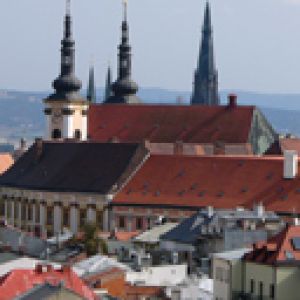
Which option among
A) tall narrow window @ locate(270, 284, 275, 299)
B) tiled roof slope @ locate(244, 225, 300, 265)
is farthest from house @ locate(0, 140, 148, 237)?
tall narrow window @ locate(270, 284, 275, 299)

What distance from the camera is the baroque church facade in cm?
10781

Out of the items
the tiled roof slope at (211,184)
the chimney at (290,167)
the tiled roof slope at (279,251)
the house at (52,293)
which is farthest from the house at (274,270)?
the chimney at (290,167)

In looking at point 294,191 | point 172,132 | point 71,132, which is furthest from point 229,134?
point 294,191

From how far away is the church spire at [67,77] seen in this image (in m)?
130

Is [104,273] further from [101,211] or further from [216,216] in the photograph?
[101,211]

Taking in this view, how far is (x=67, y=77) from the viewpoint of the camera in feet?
432

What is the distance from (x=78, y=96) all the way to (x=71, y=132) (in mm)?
3331

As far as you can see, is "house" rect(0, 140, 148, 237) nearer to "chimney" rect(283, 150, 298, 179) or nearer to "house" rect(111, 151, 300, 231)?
"house" rect(111, 151, 300, 231)

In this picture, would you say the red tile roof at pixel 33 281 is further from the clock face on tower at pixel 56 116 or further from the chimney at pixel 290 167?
the clock face on tower at pixel 56 116

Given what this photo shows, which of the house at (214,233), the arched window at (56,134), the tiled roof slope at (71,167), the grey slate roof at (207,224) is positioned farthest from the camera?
the arched window at (56,134)

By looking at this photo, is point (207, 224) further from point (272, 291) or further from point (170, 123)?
point (170, 123)

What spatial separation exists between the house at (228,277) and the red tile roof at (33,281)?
436 centimetres

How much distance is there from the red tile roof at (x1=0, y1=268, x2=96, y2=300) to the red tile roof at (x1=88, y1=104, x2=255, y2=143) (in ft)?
198

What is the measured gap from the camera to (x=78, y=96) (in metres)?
130
